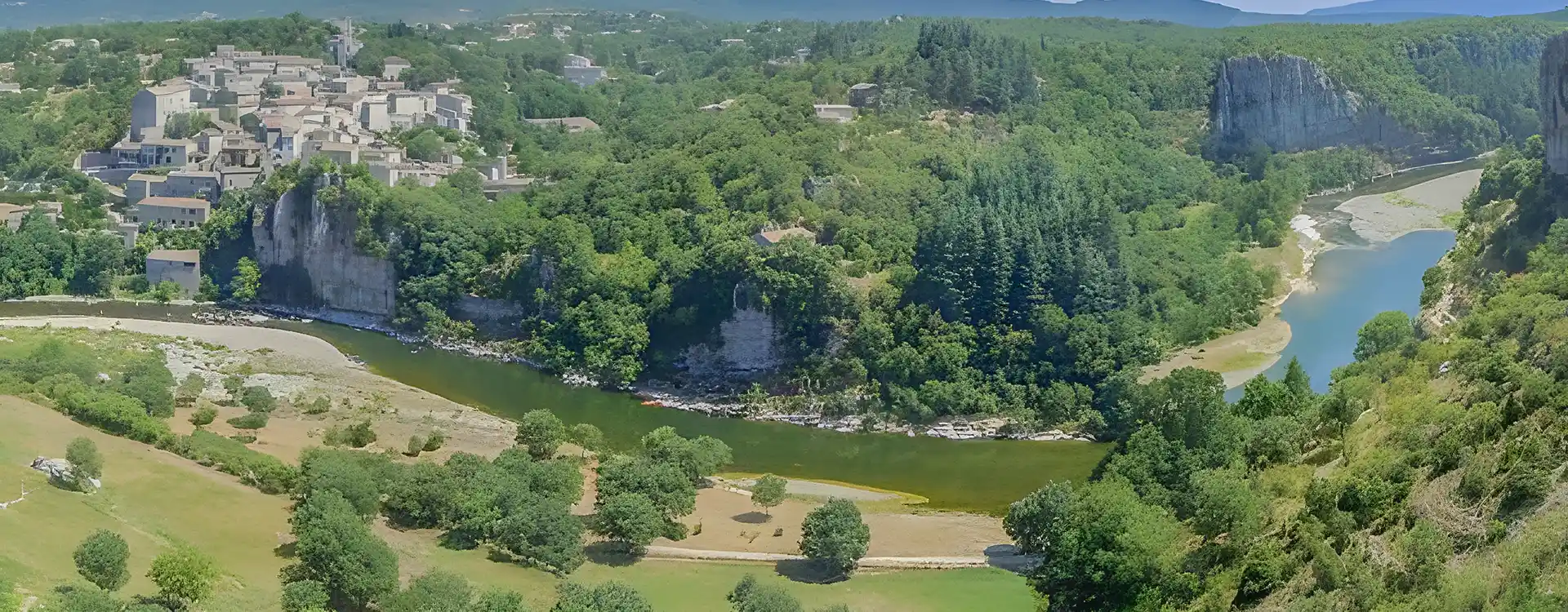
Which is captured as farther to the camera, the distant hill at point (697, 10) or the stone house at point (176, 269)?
the distant hill at point (697, 10)

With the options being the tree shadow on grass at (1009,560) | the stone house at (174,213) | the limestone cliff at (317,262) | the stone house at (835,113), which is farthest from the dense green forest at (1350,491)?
the stone house at (174,213)

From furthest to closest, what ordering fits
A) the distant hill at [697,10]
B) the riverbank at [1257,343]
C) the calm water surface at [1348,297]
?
the distant hill at [697,10], the calm water surface at [1348,297], the riverbank at [1257,343]

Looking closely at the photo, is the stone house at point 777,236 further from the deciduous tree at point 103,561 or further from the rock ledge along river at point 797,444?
the deciduous tree at point 103,561

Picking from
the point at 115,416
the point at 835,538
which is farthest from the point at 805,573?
the point at 115,416

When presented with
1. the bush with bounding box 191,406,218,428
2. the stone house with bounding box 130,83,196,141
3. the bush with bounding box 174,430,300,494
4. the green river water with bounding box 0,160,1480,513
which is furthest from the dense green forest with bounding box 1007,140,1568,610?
the stone house with bounding box 130,83,196,141

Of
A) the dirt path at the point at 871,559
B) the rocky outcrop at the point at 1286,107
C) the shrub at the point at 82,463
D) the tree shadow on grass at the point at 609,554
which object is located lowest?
the dirt path at the point at 871,559

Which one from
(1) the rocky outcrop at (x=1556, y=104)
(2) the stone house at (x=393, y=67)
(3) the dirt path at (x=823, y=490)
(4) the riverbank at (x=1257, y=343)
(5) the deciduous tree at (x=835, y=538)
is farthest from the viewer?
(2) the stone house at (x=393, y=67)
